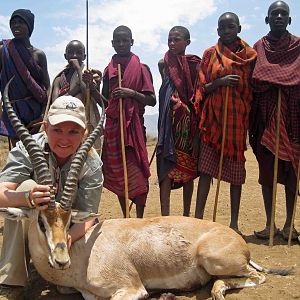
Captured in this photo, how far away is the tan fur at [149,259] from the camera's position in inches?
179

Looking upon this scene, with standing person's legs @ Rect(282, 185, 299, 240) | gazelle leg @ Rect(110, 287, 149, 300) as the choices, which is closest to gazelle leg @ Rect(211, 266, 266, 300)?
gazelle leg @ Rect(110, 287, 149, 300)

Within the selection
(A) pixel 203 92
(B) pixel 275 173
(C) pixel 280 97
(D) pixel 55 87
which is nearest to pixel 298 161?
(B) pixel 275 173

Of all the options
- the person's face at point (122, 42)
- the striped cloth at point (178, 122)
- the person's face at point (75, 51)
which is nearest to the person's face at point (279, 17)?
the striped cloth at point (178, 122)

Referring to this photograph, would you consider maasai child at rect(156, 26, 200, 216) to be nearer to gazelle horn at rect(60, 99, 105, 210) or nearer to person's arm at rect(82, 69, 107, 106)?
person's arm at rect(82, 69, 107, 106)

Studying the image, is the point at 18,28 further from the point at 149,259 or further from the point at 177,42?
the point at 149,259

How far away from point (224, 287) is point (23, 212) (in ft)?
6.76

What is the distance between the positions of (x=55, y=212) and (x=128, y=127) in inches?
120

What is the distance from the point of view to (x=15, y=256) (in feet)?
15.5

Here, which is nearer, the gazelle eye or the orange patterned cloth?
the gazelle eye

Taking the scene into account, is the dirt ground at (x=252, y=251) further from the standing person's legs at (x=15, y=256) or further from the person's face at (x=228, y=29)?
the person's face at (x=228, y=29)

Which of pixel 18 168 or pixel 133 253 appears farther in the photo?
pixel 133 253

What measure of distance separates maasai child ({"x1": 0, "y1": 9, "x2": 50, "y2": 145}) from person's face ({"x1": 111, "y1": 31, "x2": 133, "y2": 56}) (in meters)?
1.13

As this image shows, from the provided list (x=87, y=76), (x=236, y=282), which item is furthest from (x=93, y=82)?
(x=236, y=282)

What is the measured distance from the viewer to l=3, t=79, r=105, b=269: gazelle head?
404 cm
